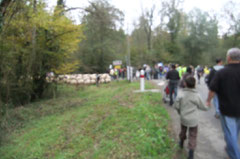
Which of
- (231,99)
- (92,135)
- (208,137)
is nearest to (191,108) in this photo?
(231,99)

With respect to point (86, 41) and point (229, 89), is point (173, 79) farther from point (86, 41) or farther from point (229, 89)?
point (86, 41)

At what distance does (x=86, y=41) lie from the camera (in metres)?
27.1

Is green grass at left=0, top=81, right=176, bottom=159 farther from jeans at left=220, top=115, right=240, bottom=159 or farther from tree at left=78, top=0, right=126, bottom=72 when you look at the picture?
tree at left=78, top=0, right=126, bottom=72

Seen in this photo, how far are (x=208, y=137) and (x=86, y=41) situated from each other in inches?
982

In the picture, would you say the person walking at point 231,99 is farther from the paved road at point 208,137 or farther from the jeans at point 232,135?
the paved road at point 208,137

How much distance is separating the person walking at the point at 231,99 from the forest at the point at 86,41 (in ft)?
18.3

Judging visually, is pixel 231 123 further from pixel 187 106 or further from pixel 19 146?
pixel 19 146

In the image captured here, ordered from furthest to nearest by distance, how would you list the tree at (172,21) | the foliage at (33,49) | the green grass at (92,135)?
the tree at (172,21) < the foliage at (33,49) < the green grass at (92,135)

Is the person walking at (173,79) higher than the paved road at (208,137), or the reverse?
the person walking at (173,79)

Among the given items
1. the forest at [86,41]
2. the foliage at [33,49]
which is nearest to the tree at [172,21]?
the forest at [86,41]

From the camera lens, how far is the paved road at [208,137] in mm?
3668

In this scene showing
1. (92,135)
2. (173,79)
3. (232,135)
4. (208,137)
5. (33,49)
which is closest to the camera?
(232,135)

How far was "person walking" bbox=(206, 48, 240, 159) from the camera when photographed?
112 inches

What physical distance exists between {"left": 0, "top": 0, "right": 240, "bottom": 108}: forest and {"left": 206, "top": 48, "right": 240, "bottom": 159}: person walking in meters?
5.56
